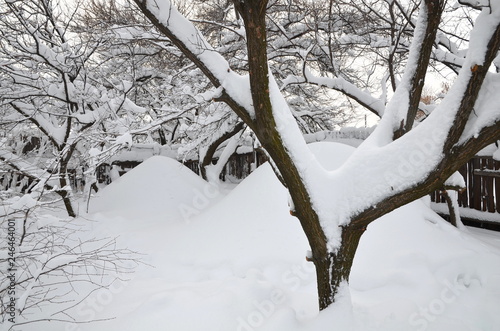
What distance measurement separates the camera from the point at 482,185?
17.9ft

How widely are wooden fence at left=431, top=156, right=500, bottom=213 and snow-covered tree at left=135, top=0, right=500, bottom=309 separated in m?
3.99

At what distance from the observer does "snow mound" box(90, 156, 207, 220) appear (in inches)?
246

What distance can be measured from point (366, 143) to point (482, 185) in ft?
14.4

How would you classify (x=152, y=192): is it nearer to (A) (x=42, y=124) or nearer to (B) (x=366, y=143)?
(A) (x=42, y=124)

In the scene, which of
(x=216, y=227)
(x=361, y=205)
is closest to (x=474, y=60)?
(x=361, y=205)

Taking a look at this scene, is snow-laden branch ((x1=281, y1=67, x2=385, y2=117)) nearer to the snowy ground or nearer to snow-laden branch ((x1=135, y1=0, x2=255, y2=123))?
the snowy ground

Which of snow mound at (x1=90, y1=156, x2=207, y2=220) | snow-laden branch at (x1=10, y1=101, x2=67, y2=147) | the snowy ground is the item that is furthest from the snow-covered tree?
snow-laden branch at (x1=10, y1=101, x2=67, y2=147)

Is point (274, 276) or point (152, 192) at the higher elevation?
point (152, 192)

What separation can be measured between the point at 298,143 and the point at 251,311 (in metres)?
1.52

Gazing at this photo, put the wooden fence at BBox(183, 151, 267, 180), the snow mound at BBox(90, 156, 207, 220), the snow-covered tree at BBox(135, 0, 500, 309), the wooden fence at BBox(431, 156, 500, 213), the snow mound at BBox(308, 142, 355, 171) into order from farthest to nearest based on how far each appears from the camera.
Answer: the wooden fence at BBox(183, 151, 267, 180) < the snow mound at BBox(90, 156, 207, 220) < the wooden fence at BBox(431, 156, 500, 213) < the snow mound at BBox(308, 142, 355, 171) < the snow-covered tree at BBox(135, 0, 500, 309)

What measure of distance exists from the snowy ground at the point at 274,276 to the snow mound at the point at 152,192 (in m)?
0.57

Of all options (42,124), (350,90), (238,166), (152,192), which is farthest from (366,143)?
(238,166)

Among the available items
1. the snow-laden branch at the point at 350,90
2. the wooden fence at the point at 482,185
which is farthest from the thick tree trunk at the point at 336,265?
the wooden fence at the point at 482,185

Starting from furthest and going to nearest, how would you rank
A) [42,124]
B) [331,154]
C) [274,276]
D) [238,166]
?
1. [238,166]
2. [42,124]
3. [331,154]
4. [274,276]
